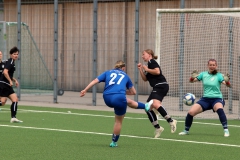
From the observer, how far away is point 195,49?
21.0m

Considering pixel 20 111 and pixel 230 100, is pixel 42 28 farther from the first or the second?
pixel 230 100

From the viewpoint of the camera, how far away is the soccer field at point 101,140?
11939 millimetres

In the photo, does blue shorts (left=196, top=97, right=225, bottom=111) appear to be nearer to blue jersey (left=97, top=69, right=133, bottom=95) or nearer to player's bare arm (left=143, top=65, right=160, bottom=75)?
player's bare arm (left=143, top=65, right=160, bottom=75)

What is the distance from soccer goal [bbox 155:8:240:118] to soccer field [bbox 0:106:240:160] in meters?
1.99

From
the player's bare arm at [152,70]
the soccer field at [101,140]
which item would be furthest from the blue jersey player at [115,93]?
the player's bare arm at [152,70]

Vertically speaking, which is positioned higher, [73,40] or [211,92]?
[73,40]

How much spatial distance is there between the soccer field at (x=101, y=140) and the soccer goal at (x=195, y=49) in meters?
1.99

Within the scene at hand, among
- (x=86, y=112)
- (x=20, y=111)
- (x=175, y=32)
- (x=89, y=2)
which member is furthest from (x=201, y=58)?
(x=89, y=2)

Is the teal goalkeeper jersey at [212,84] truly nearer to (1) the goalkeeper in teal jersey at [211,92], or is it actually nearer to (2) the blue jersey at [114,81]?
(1) the goalkeeper in teal jersey at [211,92]

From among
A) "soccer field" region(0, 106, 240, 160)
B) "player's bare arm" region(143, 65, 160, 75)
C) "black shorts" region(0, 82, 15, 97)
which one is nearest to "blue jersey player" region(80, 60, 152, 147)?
"soccer field" region(0, 106, 240, 160)

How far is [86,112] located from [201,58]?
3797 millimetres

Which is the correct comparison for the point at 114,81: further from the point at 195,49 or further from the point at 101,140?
the point at 195,49

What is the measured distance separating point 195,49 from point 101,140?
7795 mm

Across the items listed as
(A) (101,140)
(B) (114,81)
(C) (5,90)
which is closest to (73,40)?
(C) (5,90)
